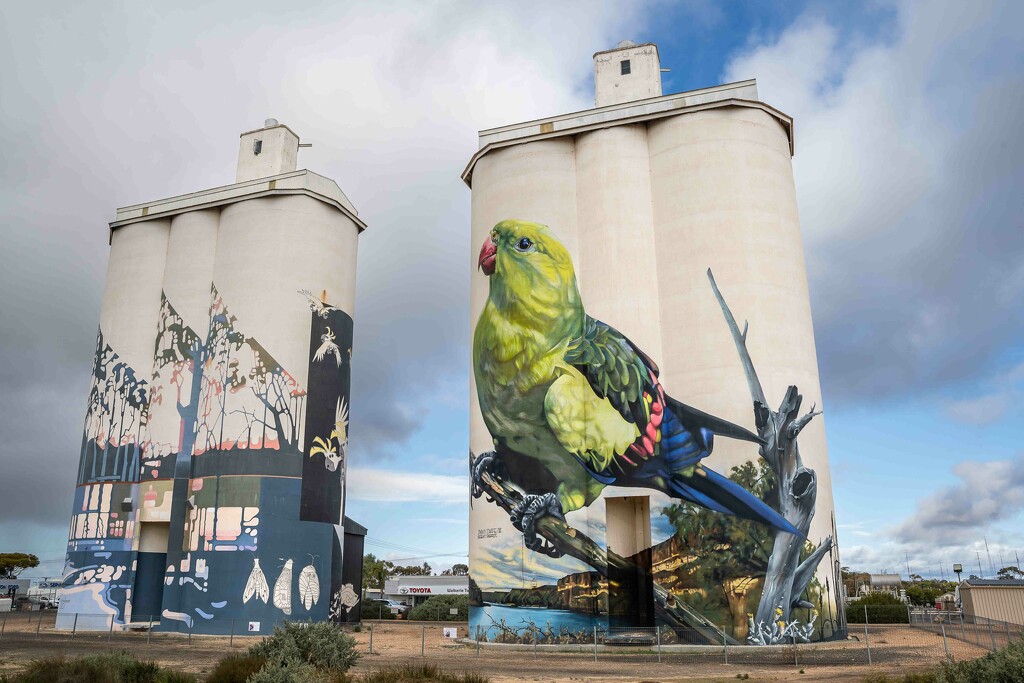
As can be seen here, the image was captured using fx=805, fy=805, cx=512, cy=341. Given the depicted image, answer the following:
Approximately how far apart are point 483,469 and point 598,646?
9054 millimetres

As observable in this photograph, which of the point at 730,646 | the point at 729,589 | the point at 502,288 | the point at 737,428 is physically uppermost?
the point at 502,288

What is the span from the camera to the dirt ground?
21.9 m

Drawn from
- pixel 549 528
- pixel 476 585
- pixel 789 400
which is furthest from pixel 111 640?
pixel 789 400

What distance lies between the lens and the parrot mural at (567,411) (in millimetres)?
32500

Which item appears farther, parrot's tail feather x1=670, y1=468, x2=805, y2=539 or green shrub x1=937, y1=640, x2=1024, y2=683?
parrot's tail feather x1=670, y1=468, x2=805, y2=539

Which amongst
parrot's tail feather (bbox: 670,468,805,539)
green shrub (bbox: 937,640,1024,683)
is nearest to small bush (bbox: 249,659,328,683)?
green shrub (bbox: 937,640,1024,683)

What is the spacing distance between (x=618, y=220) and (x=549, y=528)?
45.4 feet

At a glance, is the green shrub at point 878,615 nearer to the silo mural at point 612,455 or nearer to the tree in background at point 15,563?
the silo mural at point 612,455

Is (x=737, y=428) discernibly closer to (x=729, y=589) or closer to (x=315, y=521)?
(x=729, y=589)

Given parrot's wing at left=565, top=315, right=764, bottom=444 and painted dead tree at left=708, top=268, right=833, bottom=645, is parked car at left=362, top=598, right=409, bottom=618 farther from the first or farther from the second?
painted dead tree at left=708, top=268, right=833, bottom=645

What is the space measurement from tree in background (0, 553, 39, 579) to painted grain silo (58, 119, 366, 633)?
74.3 meters

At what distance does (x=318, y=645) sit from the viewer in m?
17.5

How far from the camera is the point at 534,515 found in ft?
111

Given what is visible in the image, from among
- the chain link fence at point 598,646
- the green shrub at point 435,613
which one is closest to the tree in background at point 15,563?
the green shrub at point 435,613
